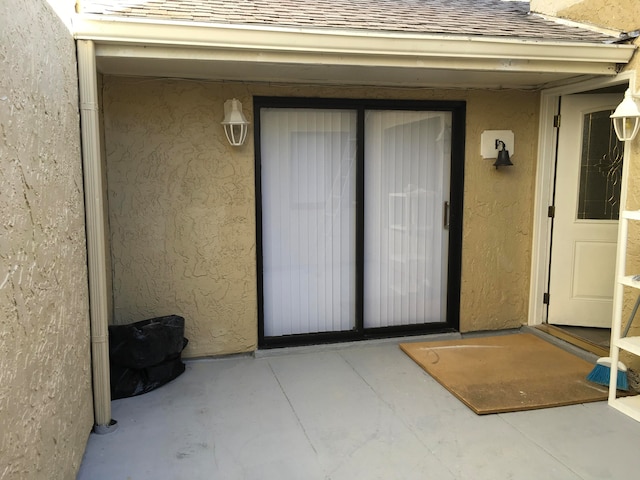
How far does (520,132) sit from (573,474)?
3419 mm

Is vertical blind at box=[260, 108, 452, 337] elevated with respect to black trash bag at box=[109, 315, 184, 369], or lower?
elevated

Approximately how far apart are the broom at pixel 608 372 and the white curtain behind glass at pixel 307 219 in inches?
86.7

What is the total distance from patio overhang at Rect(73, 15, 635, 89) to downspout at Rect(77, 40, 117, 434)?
9.7 inches

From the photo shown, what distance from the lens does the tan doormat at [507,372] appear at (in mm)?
3939

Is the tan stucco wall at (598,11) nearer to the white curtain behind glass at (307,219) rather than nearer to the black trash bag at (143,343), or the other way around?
the white curtain behind glass at (307,219)

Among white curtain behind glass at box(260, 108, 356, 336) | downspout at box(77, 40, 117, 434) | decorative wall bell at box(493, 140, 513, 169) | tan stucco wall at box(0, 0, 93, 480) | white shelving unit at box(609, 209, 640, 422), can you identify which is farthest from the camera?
decorative wall bell at box(493, 140, 513, 169)

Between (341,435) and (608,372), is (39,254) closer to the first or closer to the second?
(341,435)

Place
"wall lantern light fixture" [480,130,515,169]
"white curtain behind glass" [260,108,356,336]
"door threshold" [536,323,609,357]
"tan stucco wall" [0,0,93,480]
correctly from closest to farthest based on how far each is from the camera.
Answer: "tan stucco wall" [0,0,93,480] < "door threshold" [536,323,609,357] < "white curtain behind glass" [260,108,356,336] < "wall lantern light fixture" [480,130,515,169]

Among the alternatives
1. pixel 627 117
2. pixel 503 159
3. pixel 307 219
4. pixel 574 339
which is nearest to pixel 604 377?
pixel 574 339

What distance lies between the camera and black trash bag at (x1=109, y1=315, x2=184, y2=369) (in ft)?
13.3

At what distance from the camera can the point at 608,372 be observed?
13.4 feet

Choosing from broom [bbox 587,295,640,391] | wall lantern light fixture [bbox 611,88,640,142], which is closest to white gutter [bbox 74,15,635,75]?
wall lantern light fixture [bbox 611,88,640,142]

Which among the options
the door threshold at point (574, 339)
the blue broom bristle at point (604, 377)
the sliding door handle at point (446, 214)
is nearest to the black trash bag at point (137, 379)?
the sliding door handle at point (446, 214)

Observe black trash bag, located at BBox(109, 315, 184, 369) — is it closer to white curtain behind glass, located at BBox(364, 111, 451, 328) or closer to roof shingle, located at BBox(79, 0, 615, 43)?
white curtain behind glass, located at BBox(364, 111, 451, 328)
